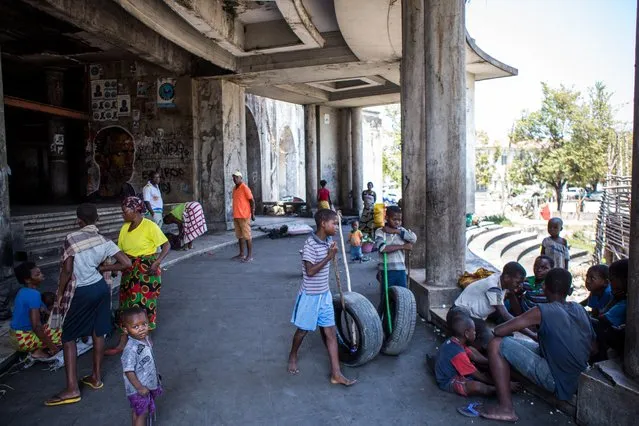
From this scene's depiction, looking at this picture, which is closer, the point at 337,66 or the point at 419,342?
the point at 419,342

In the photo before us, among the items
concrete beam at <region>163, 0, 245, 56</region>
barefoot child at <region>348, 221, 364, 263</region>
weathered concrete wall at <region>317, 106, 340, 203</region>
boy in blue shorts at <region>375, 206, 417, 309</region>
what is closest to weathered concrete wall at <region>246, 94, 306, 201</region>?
weathered concrete wall at <region>317, 106, 340, 203</region>

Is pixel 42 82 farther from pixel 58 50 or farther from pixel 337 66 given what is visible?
pixel 337 66

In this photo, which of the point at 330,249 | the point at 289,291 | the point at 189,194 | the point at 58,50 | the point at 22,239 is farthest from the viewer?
the point at 189,194

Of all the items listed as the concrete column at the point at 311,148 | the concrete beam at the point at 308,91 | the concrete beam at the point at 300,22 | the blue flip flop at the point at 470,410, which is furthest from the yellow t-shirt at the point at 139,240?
the concrete column at the point at 311,148

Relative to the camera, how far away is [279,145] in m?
29.6

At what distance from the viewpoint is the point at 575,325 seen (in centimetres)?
350

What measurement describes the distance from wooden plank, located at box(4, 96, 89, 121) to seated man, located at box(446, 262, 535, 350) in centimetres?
1115

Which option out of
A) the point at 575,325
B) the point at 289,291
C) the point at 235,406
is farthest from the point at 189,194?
the point at 575,325

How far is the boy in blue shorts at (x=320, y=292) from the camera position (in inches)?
164

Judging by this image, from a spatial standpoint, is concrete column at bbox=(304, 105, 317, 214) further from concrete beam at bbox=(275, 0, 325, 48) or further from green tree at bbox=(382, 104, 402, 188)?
green tree at bbox=(382, 104, 402, 188)

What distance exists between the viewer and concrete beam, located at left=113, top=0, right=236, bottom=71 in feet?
29.4

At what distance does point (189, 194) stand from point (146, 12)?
5.80 metres

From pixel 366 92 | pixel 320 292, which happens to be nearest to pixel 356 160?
pixel 366 92

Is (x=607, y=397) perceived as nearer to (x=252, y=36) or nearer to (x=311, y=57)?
(x=311, y=57)
